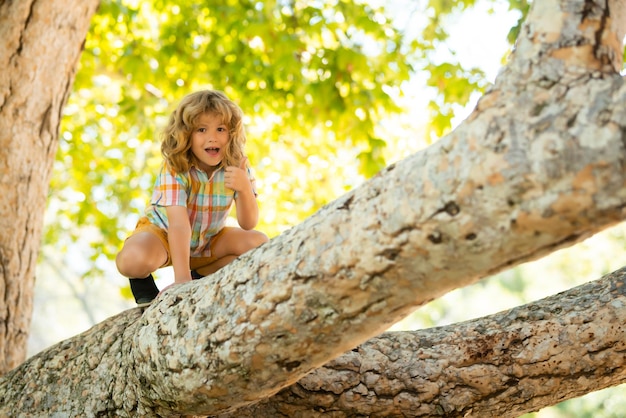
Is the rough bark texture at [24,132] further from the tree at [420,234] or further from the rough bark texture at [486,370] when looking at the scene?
the rough bark texture at [486,370]

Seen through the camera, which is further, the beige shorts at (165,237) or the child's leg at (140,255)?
the beige shorts at (165,237)

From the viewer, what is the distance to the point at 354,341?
185 cm

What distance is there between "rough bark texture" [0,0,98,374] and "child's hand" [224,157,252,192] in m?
1.31

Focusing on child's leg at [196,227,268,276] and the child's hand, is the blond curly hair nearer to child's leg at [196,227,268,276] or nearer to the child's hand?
Answer: the child's hand

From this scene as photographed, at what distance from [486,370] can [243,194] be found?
1110 millimetres

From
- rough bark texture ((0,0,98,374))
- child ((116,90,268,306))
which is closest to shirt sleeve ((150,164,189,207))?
child ((116,90,268,306))

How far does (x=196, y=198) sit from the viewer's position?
294 cm

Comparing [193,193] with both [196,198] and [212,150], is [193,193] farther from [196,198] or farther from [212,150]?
[212,150]

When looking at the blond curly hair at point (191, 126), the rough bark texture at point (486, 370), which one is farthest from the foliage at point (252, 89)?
the rough bark texture at point (486, 370)

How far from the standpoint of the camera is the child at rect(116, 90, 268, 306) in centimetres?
281

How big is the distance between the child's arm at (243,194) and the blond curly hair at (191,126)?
0.26ft

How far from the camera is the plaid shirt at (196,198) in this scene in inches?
112

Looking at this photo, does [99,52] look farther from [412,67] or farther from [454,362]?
[454,362]

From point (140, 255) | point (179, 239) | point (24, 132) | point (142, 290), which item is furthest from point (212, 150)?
point (24, 132)
